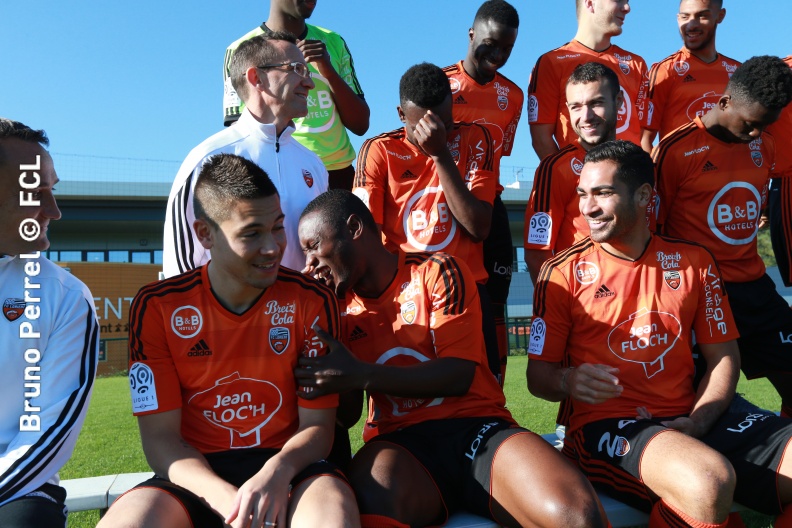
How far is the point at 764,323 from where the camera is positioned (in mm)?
4223

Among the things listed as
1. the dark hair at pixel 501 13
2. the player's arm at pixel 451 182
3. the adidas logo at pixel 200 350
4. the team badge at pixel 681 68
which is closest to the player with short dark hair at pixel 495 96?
the dark hair at pixel 501 13

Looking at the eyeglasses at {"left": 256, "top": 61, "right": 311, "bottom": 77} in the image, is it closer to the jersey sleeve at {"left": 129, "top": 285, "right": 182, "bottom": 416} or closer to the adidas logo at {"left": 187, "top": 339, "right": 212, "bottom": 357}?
the jersey sleeve at {"left": 129, "top": 285, "right": 182, "bottom": 416}

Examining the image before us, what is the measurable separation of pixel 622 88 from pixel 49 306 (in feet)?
12.9

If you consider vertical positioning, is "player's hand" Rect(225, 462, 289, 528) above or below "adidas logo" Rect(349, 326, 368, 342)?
below

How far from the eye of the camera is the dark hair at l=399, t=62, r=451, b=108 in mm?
4133

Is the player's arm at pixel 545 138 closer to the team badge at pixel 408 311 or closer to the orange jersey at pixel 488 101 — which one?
the orange jersey at pixel 488 101

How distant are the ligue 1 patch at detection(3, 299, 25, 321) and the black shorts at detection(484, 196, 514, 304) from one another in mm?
2873

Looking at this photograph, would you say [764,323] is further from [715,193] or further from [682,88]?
[682,88]

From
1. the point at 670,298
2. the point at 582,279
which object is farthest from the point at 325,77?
the point at 670,298

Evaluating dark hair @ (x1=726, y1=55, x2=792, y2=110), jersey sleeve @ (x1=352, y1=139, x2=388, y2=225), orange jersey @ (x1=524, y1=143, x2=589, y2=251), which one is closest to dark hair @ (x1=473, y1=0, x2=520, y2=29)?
orange jersey @ (x1=524, y1=143, x2=589, y2=251)

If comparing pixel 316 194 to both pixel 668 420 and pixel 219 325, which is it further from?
pixel 668 420

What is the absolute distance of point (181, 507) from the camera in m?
2.53

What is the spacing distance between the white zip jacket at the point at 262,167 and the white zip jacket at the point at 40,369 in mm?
560

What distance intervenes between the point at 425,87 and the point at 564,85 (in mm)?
1387
